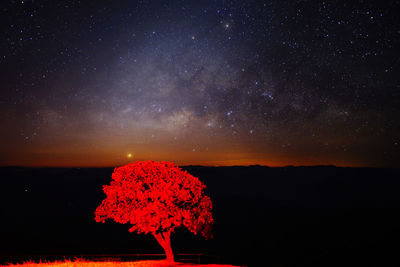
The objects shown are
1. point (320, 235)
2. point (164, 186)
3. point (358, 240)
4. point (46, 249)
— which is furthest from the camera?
point (320, 235)

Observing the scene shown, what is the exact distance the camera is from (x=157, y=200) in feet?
90.8

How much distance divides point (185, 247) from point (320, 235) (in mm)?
A: 77729

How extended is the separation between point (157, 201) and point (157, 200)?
165 mm

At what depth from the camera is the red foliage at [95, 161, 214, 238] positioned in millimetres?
27359

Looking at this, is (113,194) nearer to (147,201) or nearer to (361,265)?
(147,201)

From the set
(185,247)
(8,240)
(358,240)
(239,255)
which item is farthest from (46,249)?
(358,240)

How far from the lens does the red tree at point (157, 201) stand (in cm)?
2738

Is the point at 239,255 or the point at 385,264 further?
the point at 239,255

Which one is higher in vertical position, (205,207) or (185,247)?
(205,207)

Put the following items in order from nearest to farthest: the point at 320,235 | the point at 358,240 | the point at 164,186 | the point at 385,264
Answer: the point at 164,186
the point at 385,264
the point at 358,240
the point at 320,235

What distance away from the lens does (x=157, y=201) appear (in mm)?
27531

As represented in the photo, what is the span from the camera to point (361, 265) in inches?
5674

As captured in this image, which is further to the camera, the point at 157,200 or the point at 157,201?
the point at 157,200

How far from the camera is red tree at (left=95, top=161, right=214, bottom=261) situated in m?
27.4
